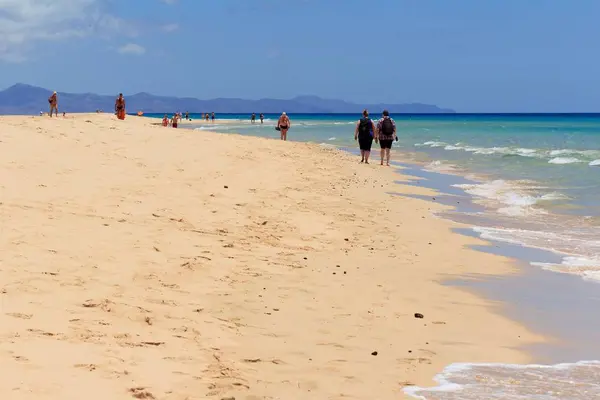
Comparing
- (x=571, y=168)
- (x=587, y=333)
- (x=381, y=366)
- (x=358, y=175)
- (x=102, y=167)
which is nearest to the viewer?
(x=381, y=366)

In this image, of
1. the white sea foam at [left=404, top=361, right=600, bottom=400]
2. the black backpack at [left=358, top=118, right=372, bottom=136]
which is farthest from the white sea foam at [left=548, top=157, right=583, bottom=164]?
the white sea foam at [left=404, top=361, right=600, bottom=400]

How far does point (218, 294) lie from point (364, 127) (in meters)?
18.5

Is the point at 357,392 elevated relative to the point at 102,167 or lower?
lower

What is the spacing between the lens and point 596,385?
4.92m

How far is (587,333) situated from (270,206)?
6.96 metres

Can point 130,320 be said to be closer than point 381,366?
No

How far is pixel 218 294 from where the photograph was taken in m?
6.80

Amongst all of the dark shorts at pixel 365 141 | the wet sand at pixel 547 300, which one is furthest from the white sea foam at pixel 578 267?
the dark shorts at pixel 365 141

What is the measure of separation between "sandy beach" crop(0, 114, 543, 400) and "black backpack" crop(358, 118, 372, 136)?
11400 millimetres

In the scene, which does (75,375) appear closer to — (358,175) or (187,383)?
(187,383)

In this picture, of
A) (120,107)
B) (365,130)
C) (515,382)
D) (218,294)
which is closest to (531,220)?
(218,294)

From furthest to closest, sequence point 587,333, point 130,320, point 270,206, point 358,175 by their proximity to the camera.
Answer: point 358,175 < point 270,206 < point 587,333 < point 130,320

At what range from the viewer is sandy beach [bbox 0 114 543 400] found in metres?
4.71

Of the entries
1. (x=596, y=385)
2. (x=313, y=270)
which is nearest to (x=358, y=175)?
(x=313, y=270)
